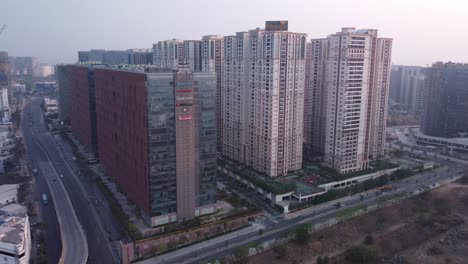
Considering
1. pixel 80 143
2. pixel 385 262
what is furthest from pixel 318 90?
pixel 80 143

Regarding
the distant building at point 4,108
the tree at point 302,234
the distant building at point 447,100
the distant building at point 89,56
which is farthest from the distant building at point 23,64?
the tree at point 302,234

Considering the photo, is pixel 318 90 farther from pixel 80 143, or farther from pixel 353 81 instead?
pixel 80 143

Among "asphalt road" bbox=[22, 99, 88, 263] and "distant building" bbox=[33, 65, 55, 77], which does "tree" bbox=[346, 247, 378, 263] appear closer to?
"asphalt road" bbox=[22, 99, 88, 263]

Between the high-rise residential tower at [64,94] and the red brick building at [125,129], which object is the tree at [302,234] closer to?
the red brick building at [125,129]

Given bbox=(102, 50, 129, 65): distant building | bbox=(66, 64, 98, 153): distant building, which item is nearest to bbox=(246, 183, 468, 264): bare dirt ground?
bbox=(66, 64, 98, 153): distant building

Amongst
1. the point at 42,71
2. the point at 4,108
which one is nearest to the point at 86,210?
the point at 4,108

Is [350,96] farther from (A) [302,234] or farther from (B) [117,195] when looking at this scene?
(B) [117,195]
